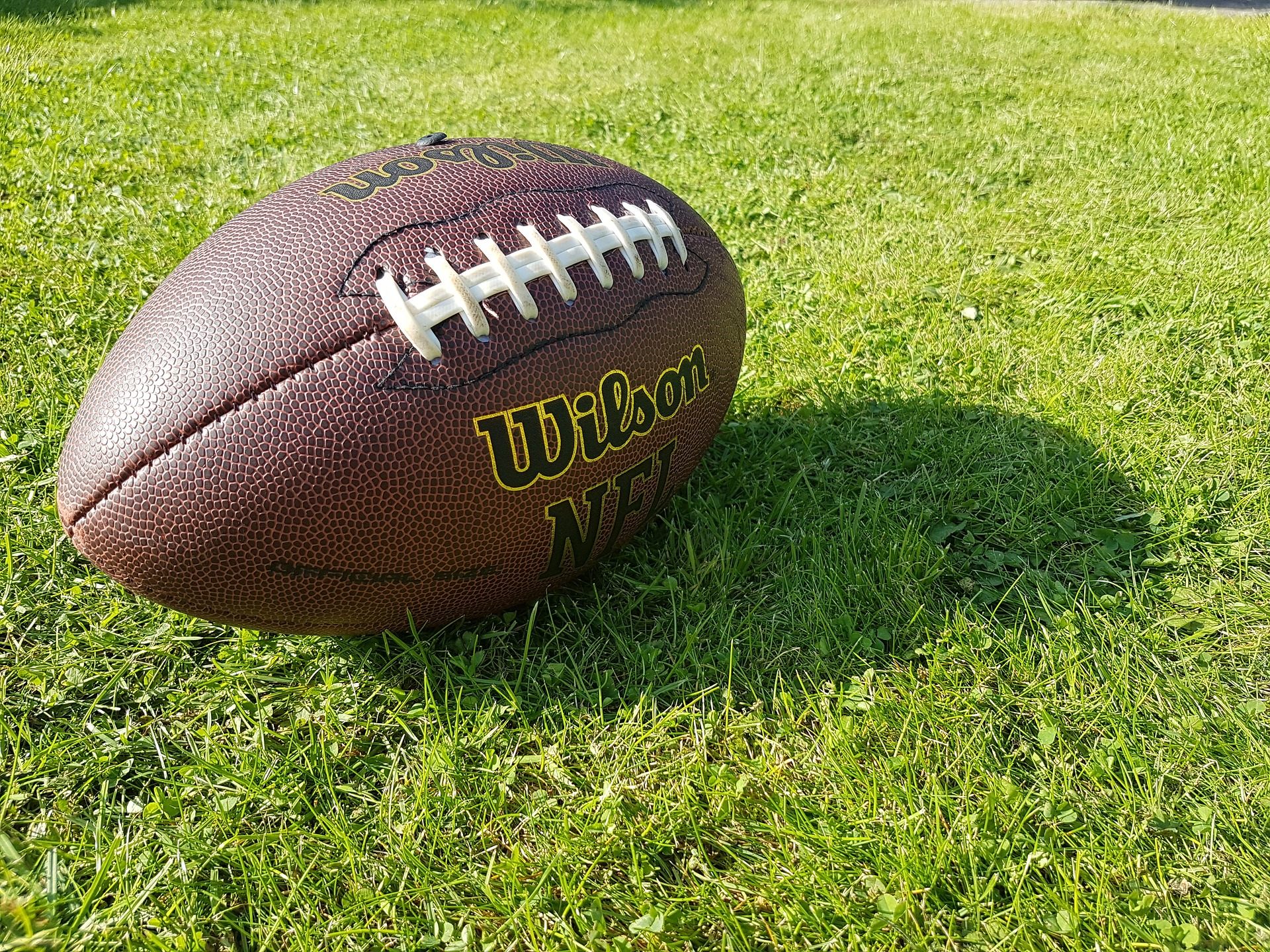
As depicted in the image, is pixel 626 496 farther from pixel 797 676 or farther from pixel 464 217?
pixel 464 217

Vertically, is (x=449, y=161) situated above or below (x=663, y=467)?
above

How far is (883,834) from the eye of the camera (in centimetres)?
179

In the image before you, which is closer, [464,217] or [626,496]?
[464,217]

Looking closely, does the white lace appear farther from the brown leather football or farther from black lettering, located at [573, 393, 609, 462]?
black lettering, located at [573, 393, 609, 462]

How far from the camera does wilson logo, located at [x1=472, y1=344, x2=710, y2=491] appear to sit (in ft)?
6.24

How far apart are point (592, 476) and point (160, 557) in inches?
35.1

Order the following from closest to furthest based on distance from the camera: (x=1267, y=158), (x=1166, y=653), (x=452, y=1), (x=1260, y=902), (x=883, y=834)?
(x=1260, y=902) < (x=883, y=834) < (x=1166, y=653) < (x=1267, y=158) < (x=452, y=1)

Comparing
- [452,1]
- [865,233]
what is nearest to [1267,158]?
[865,233]

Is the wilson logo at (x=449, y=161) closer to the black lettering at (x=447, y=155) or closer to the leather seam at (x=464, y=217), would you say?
the black lettering at (x=447, y=155)

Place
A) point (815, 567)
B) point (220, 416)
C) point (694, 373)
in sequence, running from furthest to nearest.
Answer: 1. point (815, 567)
2. point (694, 373)
3. point (220, 416)

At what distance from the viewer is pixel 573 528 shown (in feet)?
6.88

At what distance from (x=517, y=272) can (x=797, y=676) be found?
112 centimetres

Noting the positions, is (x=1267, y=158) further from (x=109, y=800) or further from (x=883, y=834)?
(x=109, y=800)

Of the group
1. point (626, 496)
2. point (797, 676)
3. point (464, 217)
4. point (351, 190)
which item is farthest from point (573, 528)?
point (351, 190)
